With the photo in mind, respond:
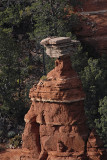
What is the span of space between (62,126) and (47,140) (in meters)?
1.41

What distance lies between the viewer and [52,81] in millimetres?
25109

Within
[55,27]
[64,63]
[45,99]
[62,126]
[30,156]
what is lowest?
[30,156]

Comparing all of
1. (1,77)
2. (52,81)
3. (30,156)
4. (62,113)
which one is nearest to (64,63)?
(52,81)

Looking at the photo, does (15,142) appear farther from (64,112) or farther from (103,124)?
(64,112)

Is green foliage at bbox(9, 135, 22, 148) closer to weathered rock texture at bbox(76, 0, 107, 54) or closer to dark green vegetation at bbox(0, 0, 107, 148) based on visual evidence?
dark green vegetation at bbox(0, 0, 107, 148)

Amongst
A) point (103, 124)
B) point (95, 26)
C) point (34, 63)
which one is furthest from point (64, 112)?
point (34, 63)

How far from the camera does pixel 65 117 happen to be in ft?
81.6

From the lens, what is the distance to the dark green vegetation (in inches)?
1453

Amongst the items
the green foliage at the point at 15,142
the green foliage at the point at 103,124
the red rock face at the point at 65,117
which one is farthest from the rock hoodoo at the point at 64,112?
the green foliage at the point at 15,142

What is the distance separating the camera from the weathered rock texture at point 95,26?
160ft

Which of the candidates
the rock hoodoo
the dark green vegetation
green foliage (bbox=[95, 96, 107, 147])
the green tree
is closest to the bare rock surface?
the rock hoodoo

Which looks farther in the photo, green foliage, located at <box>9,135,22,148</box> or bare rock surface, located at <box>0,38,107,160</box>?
green foliage, located at <box>9,135,22,148</box>

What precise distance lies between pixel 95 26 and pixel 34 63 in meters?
8.84

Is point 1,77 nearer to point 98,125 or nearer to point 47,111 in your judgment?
point 98,125
